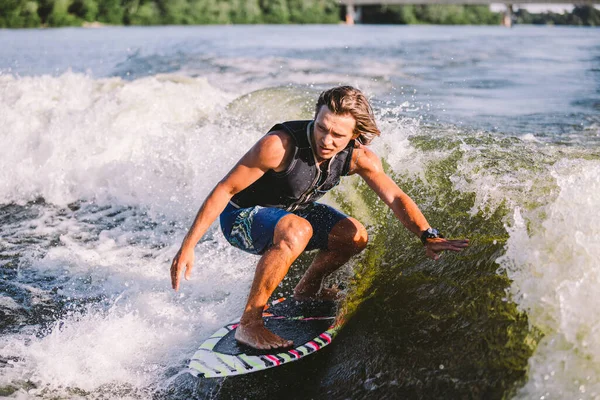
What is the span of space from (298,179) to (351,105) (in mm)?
576

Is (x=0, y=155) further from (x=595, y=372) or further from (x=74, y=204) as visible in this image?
(x=595, y=372)

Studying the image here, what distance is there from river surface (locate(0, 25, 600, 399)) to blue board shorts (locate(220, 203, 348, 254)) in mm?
575

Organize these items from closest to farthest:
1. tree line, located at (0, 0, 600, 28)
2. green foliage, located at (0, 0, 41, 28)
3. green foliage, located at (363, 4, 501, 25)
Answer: green foliage, located at (0, 0, 41, 28), tree line, located at (0, 0, 600, 28), green foliage, located at (363, 4, 501, 25)

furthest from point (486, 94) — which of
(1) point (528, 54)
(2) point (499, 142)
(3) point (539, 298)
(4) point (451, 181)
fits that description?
(1) point (528, 54)

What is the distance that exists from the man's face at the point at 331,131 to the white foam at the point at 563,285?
3.74 feet

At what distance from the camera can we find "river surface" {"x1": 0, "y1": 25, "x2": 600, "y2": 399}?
11.6ft

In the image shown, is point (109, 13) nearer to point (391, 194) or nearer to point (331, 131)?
point (391, 194)

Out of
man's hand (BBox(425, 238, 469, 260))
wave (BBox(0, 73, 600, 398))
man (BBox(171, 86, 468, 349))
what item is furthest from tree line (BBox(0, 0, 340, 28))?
man's hand (BBox(425, 238, 469, 260))

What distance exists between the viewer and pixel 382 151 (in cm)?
621

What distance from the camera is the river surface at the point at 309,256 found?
3.54 metres

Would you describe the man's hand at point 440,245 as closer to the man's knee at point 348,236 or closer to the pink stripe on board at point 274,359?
the man's knee at point 348,236

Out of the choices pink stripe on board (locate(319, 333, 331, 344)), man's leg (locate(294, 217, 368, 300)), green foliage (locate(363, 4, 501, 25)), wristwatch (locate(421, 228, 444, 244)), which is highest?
green foliage (locate(363, 4, 501, 25))

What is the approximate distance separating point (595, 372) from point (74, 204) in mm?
6278

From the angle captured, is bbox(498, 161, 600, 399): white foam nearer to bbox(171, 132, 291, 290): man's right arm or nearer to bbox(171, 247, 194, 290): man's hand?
bbox(171, 132, 291, 290): man's right arm
